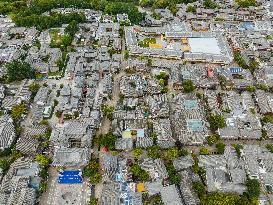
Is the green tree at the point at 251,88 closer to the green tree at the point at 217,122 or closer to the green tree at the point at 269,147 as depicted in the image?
the green tree at the point at 217,122

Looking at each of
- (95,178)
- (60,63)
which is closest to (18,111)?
(60,63)

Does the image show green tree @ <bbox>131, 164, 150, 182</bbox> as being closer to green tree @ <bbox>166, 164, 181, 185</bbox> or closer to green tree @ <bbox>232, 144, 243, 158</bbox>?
green tree @ <bbox>166, 164, 181, 185</bbox>

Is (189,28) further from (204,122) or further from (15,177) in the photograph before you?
(15,177)

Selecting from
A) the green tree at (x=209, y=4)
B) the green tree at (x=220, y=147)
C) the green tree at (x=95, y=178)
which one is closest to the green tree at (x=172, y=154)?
the green tree at (x=220, y=147)

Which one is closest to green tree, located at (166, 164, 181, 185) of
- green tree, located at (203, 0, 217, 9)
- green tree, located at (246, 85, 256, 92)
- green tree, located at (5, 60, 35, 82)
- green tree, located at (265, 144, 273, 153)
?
green tree, located at (265, 144, 273, 153)

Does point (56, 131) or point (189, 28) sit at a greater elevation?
point (189, 28)

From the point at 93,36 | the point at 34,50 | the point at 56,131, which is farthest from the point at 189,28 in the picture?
the point at 56,131

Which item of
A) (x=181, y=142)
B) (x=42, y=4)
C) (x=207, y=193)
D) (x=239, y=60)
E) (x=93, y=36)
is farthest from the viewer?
(x=42, y=4)
